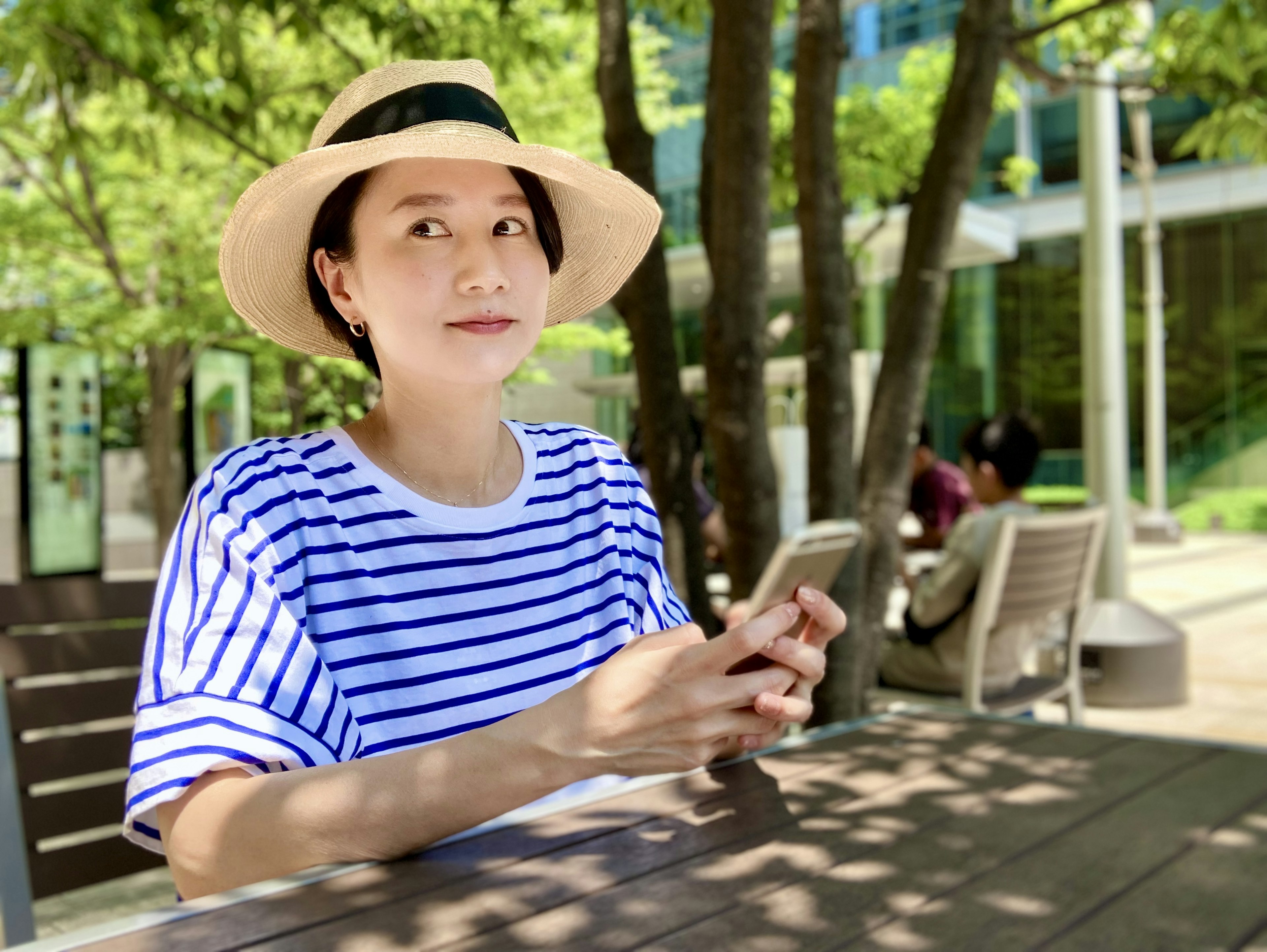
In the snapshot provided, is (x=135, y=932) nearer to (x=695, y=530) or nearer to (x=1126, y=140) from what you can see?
(x=695, y=530)

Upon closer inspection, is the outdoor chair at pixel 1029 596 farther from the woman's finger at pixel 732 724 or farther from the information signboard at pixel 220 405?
the information signboard at pixel 220 405

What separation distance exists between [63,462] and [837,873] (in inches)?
354

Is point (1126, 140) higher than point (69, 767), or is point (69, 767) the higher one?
point (1126, 140)

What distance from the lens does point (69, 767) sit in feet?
7.66

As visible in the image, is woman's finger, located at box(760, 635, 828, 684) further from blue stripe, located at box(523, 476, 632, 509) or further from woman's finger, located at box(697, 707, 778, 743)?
blue stripe, located at box(523, 476, 632, 509)

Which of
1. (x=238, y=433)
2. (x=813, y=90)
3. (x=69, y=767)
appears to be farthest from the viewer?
(x=238, y=433)

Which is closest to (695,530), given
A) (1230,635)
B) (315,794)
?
(315,794)

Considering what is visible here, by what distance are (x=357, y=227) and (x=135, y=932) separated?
0.91m

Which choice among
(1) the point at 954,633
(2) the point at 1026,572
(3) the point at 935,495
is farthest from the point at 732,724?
(3) the point at 935,495

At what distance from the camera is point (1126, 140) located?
20.5 meters

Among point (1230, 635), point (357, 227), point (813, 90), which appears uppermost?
point (813, 90)

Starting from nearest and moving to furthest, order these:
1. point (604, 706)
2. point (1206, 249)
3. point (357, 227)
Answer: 1. point (604, 706)
2. point (357, 227)
3. point (1206, 249)

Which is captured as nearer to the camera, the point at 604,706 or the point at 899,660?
the point at 604,706

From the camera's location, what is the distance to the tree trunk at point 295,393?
589cm
